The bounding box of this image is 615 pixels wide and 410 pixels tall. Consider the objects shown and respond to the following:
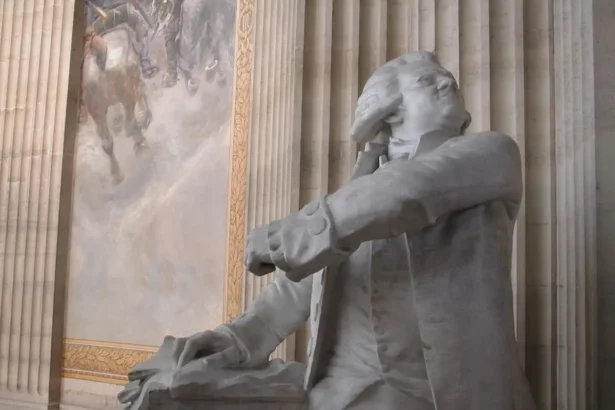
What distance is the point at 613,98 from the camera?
8.95ft

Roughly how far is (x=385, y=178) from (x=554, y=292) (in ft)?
5.85

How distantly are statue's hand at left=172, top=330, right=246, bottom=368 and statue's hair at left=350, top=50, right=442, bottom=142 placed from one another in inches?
24.9

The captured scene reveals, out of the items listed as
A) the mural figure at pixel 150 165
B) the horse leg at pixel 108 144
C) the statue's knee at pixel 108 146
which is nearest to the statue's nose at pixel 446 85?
the mural figure at pixel 150 165

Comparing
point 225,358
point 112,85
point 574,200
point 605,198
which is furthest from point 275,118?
point 225,358

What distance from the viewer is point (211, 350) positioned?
5.20ft

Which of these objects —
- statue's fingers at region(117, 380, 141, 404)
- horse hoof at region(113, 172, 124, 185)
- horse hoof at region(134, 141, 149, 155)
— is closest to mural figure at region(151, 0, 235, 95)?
horse hoof at region(134, 141, 149, 155)

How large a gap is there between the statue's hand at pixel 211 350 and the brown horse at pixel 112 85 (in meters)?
3.34

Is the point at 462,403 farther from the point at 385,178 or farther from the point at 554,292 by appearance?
the point at 554,292

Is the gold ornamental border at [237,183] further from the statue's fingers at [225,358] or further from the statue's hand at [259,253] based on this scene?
the statue's hand at [259,253]

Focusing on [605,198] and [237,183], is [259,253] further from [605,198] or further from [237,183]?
[237,183]

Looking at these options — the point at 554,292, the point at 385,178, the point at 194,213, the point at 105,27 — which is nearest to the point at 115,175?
the point at 194,213

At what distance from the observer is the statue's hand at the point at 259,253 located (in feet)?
4.30

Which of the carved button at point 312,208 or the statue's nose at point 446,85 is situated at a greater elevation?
the statue's nose at point 446,85

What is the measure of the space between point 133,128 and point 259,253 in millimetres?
3726
